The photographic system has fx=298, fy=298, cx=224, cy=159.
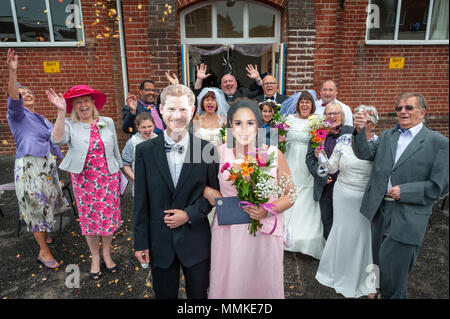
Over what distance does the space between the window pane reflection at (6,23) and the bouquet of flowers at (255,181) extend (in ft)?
25.5

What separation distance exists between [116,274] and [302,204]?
260 centimetres

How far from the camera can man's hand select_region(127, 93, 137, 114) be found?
15.4 ft

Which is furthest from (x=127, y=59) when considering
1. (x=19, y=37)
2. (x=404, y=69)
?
(x=404, y=69)

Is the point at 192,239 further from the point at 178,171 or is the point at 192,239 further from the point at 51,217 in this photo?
the point at 51,217

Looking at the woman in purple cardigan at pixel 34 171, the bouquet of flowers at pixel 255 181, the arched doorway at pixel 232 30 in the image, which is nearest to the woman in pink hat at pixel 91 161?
the woman in purple cardigan at pixel 34 171

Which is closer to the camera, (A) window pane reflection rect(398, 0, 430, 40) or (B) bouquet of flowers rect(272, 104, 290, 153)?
(B) bouquet of flowers rect(272, 104, 290, 153)

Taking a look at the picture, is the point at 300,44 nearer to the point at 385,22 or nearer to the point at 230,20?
the point at 230,20

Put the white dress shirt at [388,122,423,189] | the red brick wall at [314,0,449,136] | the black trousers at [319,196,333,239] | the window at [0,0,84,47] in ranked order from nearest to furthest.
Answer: the white dress shirt at [388,122,423,189]
the black trousers at [319,196,333,239]
the red brick wall at [314,0,449,136]
the window at [0,0,84,47]

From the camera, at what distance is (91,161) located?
3332 mm

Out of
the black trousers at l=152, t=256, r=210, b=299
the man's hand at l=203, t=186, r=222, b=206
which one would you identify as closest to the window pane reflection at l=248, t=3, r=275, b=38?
A: the man's hand at l=203, t=186, r=222, b=206

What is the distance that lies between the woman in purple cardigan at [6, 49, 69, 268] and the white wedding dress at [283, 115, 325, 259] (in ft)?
10.3

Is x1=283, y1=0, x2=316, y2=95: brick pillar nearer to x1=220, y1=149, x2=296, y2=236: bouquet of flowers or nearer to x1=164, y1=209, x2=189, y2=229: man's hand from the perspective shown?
x1=220, y1=149, x2=296, y2=236: bouquet of flowers

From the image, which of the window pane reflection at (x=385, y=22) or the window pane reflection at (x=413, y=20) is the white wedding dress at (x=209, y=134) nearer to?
the window pane reflection at (x=385, y=22)

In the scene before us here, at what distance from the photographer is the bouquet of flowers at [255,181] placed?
210 centimetres
